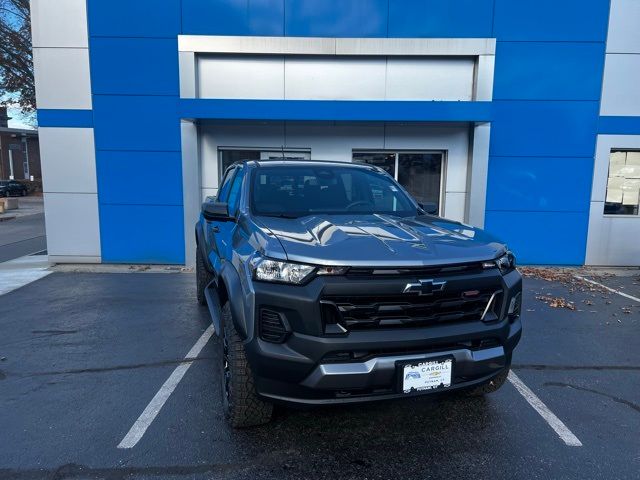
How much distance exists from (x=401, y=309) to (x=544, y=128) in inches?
313

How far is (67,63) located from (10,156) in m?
54.2

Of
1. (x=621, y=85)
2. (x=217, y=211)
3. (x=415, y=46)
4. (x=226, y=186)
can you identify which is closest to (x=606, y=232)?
(x=621, y=85)

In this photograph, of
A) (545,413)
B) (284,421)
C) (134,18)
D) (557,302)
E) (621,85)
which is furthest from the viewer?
(621,85)

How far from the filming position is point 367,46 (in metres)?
8.66

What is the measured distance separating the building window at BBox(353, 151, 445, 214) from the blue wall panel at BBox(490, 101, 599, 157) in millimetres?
1176

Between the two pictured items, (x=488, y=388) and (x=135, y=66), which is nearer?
(x=488, y=388)

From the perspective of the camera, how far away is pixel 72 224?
916 cm

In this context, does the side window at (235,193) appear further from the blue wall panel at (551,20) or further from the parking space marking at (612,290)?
the blue wall panel at (551,20)

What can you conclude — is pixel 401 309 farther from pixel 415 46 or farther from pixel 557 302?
pixel 415 46

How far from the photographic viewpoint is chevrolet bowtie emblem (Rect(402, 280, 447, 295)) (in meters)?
2.66

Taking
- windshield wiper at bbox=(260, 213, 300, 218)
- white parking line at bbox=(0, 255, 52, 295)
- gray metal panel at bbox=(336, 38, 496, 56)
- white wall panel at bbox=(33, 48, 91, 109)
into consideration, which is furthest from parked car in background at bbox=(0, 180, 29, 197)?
windshield wiper at bbox=(260, 213, 300, 218)

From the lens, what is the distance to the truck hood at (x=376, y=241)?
2.67 m

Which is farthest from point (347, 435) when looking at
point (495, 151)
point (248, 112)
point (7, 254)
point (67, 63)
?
point (7, 254)

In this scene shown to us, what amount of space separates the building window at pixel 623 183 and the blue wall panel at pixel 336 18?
18.2 ft
